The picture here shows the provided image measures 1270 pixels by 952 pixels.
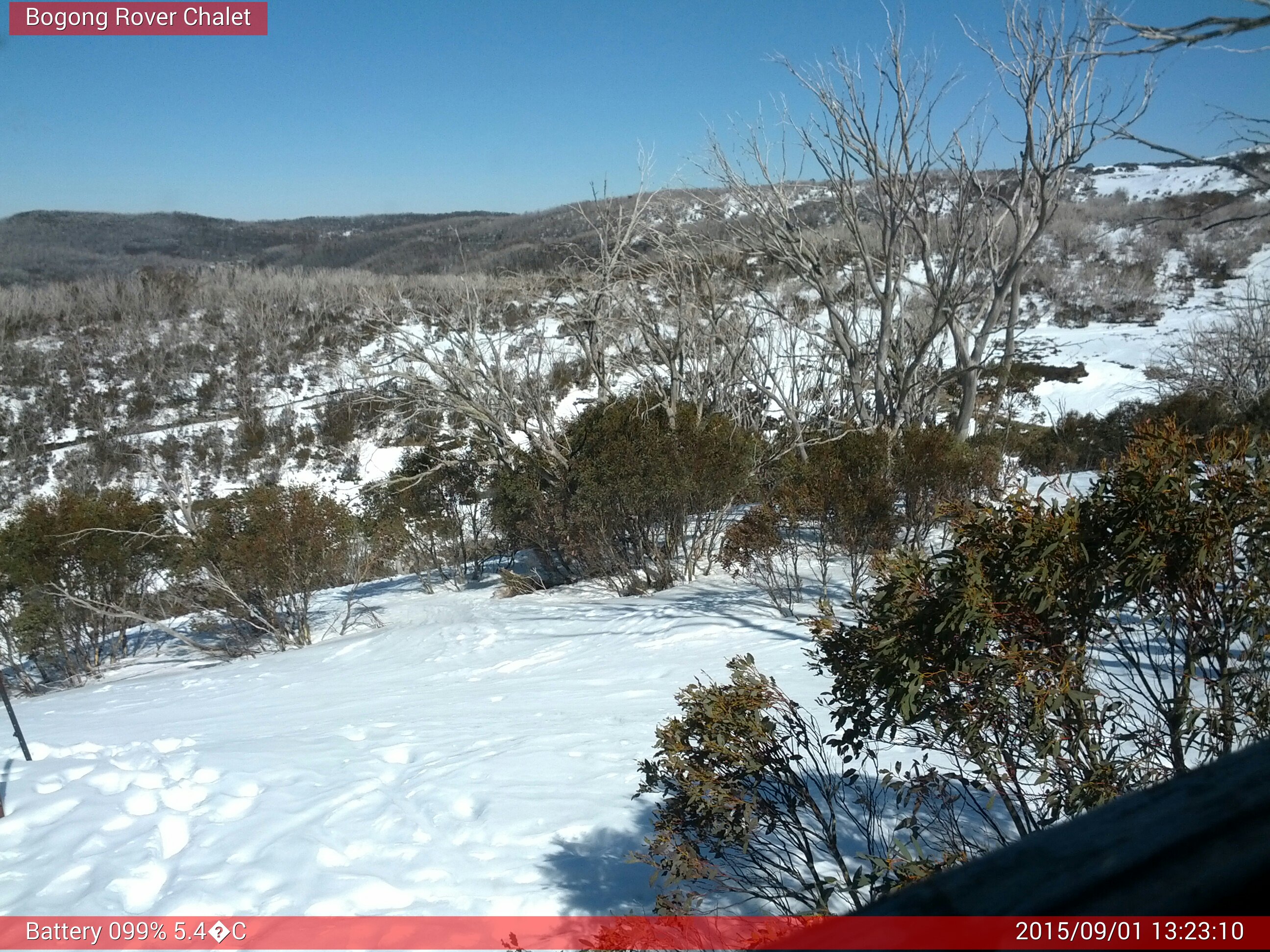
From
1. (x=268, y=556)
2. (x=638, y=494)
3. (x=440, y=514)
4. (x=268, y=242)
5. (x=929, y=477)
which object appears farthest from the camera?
(x=268, y=242)

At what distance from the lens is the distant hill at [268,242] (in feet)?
140

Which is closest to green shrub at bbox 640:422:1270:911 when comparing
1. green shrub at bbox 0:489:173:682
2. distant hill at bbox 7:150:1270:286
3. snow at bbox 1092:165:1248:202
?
green shrub at bbox 0:489:173:682

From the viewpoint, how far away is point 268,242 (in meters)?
62.2

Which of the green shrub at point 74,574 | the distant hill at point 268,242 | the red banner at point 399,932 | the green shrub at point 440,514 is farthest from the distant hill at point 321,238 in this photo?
the red banner at point 399,932

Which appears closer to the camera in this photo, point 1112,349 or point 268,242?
point 1112,349

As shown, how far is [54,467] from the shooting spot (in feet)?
80.7

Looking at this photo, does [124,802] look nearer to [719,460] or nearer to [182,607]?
[719,460]

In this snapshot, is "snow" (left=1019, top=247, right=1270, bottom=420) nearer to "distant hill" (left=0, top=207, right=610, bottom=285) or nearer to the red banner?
the red banner

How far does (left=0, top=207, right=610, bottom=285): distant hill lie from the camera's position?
42531 mm

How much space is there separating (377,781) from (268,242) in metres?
66.8

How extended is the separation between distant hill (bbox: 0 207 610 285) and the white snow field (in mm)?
30976

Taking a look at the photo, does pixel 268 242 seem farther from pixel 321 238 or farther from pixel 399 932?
pixel 399 932

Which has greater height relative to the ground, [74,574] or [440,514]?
[440,514]

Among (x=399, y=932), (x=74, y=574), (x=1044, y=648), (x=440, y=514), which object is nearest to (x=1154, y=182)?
(x=440, y=514)
